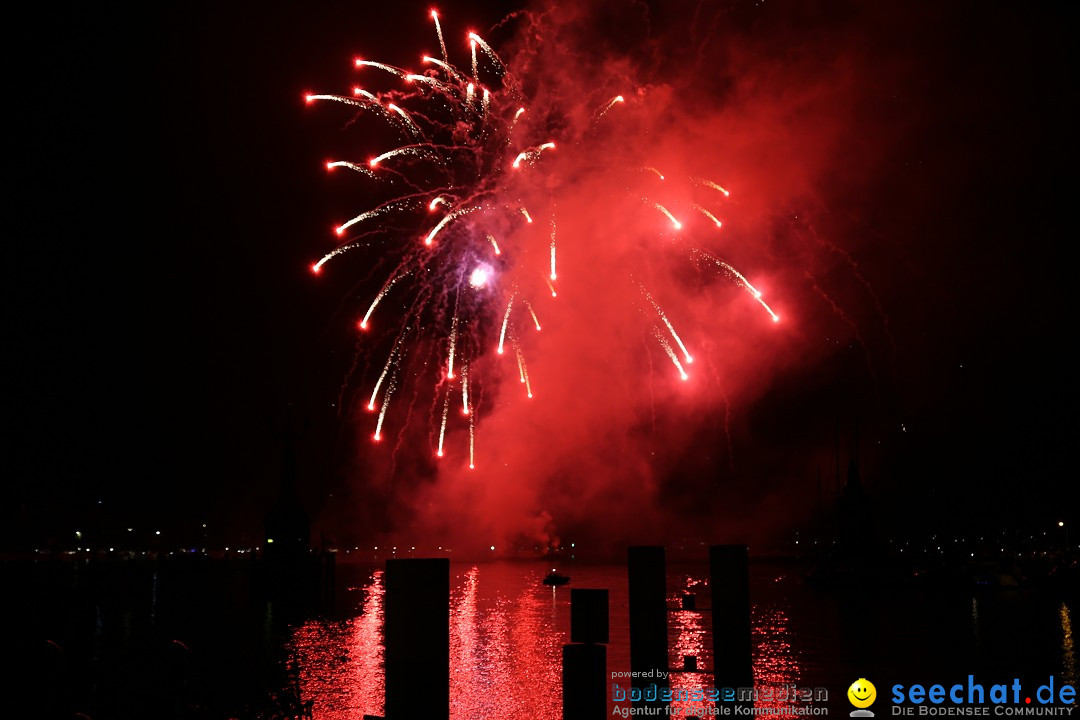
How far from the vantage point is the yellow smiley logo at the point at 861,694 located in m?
21.6

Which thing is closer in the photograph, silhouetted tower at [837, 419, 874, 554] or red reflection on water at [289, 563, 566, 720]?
red reflection on water at [289, 563, 566, 720]

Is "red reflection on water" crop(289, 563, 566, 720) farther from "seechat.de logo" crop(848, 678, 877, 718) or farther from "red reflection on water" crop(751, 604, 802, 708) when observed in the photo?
"seechat.de logo" crop(848, 678, 877, 718)

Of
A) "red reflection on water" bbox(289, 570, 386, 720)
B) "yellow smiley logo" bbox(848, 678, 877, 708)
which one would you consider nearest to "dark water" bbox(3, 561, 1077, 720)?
"red reflection on water" bbox(289, 570, 386, 720)

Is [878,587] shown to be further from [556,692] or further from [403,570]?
[403,570]

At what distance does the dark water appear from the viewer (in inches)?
926

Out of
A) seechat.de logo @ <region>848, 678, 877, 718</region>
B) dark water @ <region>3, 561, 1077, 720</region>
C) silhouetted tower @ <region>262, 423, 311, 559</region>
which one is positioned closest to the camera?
seechat.de logo @ <region>848, 678, 877, 718</region>

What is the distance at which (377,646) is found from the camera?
3534 cm

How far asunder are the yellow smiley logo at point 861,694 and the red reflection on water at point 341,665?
35.0 feet

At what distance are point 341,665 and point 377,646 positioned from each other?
4.91 metres

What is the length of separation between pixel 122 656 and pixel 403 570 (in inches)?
1017

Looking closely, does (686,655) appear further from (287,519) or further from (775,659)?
(287,519)

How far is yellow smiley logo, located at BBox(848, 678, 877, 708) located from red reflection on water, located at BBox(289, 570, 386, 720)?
35.0 feet

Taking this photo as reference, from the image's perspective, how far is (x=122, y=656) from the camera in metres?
32.4

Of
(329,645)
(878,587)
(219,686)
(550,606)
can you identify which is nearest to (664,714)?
(219,686)
